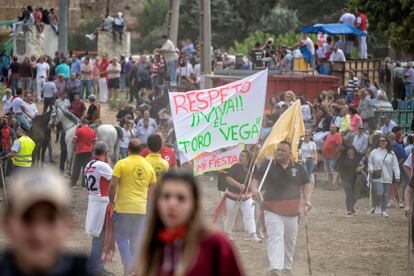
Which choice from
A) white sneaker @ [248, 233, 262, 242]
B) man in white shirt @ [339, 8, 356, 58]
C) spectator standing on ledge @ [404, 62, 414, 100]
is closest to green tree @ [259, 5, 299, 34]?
man in white shirt @ [339, 8, 356, 58]

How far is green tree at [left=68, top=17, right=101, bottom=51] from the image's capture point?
61531 mm

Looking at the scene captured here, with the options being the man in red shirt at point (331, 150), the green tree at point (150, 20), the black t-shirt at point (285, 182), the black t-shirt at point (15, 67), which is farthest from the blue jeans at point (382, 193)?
the green tree at point (150, 20)

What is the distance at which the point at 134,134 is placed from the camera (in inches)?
982

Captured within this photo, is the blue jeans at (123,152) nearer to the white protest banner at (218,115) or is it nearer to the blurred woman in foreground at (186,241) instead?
the white protest banner at (218,115)

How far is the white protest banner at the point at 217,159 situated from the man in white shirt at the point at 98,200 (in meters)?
3.57

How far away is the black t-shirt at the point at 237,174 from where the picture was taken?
16.0 m

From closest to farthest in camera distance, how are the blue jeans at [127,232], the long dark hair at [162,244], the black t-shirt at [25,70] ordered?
the long dark hair at [162,244]
the blue jeans at [127,232]
the black t-shirt at [25,70]

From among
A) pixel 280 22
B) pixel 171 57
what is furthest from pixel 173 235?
pixel 280 22

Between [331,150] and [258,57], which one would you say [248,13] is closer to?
[258,57]

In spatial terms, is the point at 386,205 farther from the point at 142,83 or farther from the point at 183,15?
the point at 183,15

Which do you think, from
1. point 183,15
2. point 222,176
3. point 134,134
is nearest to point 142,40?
point 183,15

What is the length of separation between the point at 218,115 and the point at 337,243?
261cm

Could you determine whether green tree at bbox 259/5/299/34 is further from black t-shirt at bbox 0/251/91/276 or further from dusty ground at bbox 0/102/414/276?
black t-shirt at bbox 0/251/91/276

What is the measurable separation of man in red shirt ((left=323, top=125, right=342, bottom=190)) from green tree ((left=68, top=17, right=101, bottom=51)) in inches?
1462
